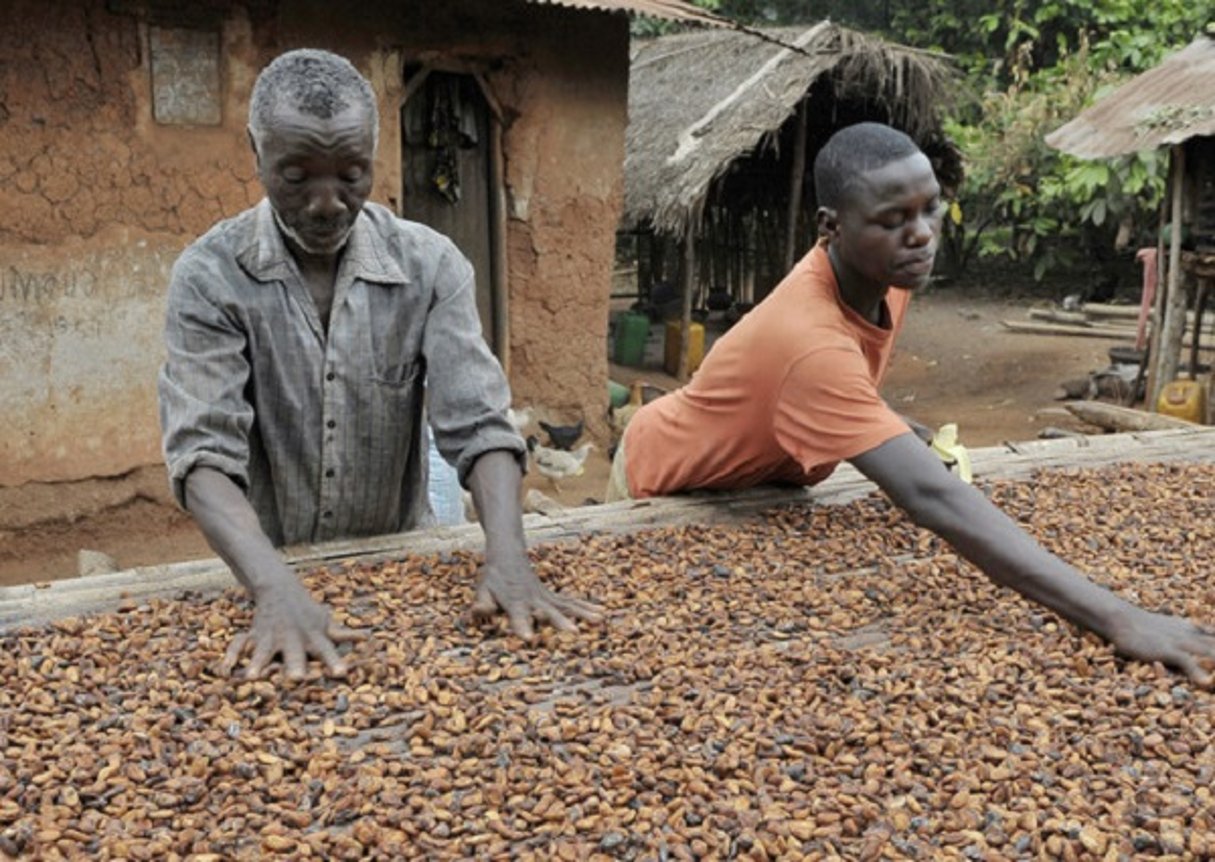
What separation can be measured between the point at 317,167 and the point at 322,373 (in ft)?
1.56

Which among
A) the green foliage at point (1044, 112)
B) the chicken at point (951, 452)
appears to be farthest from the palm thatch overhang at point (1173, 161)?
the chicken at point (951, 452)

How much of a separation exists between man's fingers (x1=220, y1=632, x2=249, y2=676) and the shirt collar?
720 millimetres

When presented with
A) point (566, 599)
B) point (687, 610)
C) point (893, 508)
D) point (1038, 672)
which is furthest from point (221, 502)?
point (893, 508)

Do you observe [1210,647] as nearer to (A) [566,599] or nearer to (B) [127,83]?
(A) [566,599]

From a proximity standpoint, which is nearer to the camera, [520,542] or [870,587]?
[520,542]

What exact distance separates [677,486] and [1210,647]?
51.8 inches

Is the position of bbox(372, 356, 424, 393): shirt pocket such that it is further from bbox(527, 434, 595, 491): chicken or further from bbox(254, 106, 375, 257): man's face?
bbox(527, 434, 595, 491): chicken

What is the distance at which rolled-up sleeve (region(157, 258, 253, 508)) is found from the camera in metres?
2.25

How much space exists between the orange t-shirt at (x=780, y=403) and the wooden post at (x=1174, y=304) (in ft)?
23.9

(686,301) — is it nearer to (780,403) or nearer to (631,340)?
(631,340)

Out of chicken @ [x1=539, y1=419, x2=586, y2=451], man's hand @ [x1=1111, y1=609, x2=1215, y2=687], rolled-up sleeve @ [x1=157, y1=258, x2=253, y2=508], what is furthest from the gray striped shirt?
chicken @ [x1=539, y1=419, x2=586, y2=451]

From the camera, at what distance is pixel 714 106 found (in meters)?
10.9

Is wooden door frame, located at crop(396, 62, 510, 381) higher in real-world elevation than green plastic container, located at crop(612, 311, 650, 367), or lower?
higher

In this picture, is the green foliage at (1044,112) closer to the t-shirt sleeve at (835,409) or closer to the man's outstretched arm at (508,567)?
the t-shirt sleeve at (835,409)
